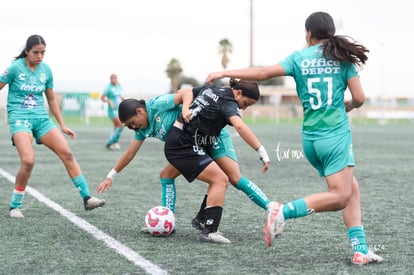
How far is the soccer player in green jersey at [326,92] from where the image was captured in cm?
525

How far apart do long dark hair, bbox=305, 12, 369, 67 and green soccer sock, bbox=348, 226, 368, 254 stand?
51.4 inches

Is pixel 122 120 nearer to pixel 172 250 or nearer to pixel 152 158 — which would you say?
pixel 172 250

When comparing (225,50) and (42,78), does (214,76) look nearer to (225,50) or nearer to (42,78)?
(42,78)

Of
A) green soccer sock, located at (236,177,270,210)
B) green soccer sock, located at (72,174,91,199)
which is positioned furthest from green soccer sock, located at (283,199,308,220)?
green soccer sock, located at (72,174,91,199)

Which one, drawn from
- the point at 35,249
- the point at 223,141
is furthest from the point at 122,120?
the point at 35,249

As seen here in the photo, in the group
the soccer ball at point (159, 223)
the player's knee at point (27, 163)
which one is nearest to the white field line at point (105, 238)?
the soccer ball at point (159, 223)

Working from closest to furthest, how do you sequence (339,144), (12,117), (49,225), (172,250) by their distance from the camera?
(339,144)
(172,250)
(49,225)
(12,117)

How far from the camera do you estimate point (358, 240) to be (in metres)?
5.55

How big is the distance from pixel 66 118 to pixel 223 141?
50.6 m

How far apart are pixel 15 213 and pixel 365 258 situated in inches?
165

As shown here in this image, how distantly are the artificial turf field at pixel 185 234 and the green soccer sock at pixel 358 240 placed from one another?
6.7 inches

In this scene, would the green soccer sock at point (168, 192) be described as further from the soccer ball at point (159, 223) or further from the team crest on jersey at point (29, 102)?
the team crest on jersey at point (29, 102)

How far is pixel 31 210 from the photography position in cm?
850

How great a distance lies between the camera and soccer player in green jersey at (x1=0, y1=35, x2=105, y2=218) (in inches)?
309
